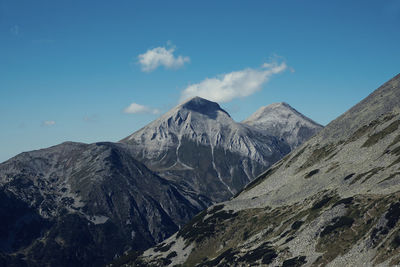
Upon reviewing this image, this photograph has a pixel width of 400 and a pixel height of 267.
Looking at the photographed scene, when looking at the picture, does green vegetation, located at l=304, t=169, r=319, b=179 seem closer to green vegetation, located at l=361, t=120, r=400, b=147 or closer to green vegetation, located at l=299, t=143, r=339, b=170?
green vegetation, located at l=299, t=143, r=339, b=170

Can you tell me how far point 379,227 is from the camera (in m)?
65.4

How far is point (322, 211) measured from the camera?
306 ft

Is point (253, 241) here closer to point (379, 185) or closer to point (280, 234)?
point (280, 234)

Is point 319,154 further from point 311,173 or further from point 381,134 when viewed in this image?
point 381,134

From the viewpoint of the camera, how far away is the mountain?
A: 69.8 meters

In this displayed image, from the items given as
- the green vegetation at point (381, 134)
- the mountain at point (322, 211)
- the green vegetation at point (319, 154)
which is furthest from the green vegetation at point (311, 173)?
the green vegetation at point (381, 134)

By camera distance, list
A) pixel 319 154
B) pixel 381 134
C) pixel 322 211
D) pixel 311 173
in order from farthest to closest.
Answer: pixel 319 154 < pixel 311 173 < pixel 381 134 < pixel 322 211

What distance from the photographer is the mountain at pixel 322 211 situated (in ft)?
229

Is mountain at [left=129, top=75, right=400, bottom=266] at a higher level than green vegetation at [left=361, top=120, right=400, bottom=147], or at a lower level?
lower

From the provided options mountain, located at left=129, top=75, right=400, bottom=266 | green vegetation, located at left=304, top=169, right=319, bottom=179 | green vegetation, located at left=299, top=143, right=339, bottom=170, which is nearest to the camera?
mountain, located at left=129, top=75, right=400, bottom=266

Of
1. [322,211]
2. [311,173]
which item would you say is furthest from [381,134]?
[322,211]

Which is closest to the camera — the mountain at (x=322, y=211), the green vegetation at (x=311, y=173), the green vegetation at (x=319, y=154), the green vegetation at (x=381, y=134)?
the mountain at (x=322, y=211)

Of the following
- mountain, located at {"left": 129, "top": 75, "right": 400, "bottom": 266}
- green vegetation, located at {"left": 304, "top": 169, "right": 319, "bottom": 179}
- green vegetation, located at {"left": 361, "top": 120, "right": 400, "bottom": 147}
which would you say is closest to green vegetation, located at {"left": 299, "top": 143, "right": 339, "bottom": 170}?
mountain, located at {"left": 129, "top": 75, "right": 400, "bottom": 266}

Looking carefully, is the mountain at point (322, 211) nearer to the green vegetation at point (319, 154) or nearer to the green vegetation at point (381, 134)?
the green vegetation at point (381, 134)
